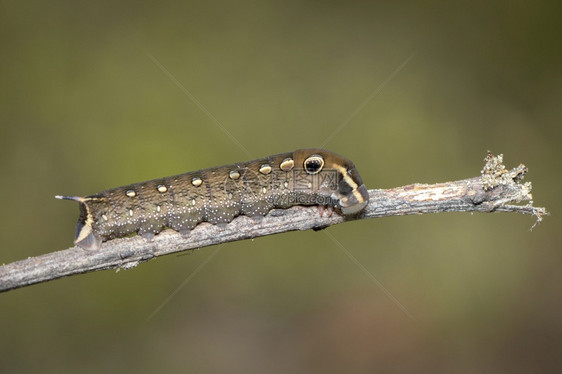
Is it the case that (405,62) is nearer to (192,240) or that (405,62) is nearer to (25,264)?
(192,240)

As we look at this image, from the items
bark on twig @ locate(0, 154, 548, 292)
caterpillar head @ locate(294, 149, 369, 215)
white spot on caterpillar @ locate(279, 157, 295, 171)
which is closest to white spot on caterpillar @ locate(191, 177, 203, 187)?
bark on twig @ locate(0, 154, 548, 292)

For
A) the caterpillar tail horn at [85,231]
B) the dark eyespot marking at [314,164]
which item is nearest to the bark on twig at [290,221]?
the caterpillar tail horn at [85,231]

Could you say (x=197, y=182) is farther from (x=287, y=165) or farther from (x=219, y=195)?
(x=287, y=165)

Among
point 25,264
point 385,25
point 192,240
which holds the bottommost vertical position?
point 25,264

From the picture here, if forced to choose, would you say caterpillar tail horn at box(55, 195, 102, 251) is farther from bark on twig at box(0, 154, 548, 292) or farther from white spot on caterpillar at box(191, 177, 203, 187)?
white spot on caterpillar at box(191, 177, 203, 187)

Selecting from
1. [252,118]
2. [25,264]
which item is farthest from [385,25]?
[25,264]

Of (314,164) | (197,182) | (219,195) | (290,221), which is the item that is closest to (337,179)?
(314,164)

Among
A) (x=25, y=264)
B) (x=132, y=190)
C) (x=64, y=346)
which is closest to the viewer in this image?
(x=25, y=264)
